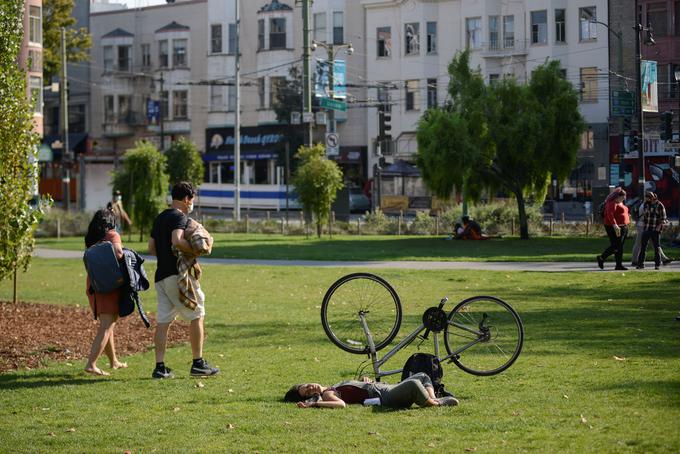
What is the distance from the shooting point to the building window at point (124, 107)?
7925 centimetres

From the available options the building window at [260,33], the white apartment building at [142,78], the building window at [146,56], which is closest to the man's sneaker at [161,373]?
the building window at [260,33]

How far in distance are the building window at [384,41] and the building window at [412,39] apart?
1.04 m

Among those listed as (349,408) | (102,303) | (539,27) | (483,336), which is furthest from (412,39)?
(349,408)

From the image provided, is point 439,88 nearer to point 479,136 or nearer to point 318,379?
point 479,136

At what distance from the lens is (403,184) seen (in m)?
66.6

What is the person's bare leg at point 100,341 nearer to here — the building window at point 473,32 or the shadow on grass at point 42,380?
the shadow on grass at point 42,380

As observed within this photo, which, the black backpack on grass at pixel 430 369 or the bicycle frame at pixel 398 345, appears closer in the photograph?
the black backpack on grass at pixel 430 369

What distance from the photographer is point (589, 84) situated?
61.9 metres

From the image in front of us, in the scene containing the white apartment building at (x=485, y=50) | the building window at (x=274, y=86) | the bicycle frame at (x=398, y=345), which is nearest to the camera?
the bicycle frame at (x=398, y=345)

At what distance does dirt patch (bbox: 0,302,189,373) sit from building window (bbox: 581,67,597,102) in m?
46.6

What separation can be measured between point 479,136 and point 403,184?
82.1 ft

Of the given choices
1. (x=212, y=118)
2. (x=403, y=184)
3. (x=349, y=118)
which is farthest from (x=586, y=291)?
(x=212, y=118)

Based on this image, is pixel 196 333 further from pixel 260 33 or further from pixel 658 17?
pixel 260 33

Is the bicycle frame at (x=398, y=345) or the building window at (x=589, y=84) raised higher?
the building window at (x=589, y=84)
